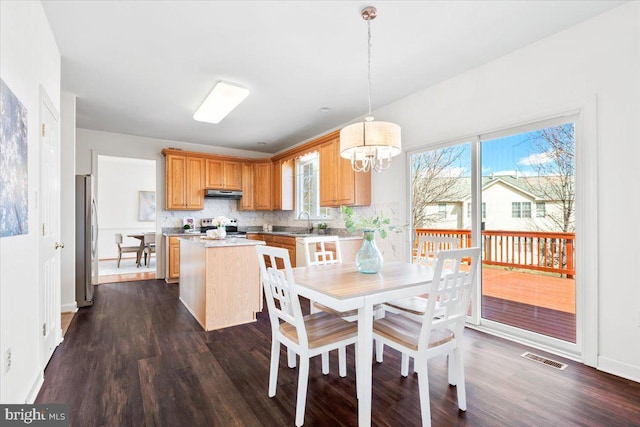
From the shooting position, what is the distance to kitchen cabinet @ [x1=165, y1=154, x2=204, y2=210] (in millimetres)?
5504

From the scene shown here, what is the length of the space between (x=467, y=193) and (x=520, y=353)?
158 cm

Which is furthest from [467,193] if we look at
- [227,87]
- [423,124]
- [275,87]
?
[227,87]

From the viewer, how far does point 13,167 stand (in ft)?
5.14

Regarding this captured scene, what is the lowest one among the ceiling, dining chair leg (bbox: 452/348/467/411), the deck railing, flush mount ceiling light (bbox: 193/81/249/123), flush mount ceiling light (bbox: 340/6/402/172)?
dining chair leg (bbox: 452/348/467/411)

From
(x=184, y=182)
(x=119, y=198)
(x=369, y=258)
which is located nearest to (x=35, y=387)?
(x=369, y=258)

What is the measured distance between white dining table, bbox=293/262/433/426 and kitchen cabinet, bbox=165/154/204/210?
4.13 metres

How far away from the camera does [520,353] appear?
2.52 m

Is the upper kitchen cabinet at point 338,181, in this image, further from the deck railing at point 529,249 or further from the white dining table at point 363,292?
the white dining table at point 363,292

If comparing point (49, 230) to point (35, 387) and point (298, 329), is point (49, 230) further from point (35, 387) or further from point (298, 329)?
point (298, 329)

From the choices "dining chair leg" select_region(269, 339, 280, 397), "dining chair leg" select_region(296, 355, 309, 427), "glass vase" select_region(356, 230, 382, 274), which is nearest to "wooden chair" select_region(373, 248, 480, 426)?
"glass vase" select_region(356, 230, 382, 274)

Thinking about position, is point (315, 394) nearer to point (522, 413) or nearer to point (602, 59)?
point (522, 413)

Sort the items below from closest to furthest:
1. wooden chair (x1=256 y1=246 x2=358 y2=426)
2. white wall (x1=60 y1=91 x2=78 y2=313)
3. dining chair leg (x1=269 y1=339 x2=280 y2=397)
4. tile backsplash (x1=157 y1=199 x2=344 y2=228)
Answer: wooden chair (x1=256 y1=246 x2=358 y2=426) → dining chair leg (x1=269 y1=339 x2=280 y2=397) → white wall (x1=60 y1=91 x2=78 y2=313) → tile backsplash (x1=157 y1=199 x2=344 y2=228)

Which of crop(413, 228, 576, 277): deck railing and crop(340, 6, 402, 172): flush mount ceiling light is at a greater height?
crop(340, 6, 402, 172): flush mount ceiling light

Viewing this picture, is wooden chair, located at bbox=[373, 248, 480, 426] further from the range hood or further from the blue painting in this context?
the range hood
